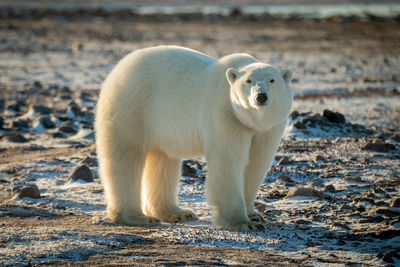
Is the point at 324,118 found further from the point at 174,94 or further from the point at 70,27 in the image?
the point at 70,27

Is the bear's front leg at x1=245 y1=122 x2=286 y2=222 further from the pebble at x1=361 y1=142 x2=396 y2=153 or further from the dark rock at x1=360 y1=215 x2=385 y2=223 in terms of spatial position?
the pebble at x1=361 y1=142 x2=396 y2=153

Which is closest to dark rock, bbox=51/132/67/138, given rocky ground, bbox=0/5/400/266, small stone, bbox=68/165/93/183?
rocky ground, bbox=0/5/400/266

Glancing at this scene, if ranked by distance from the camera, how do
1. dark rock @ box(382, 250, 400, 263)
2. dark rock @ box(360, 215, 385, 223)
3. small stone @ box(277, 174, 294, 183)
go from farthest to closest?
small stone @ box(277, 174, 294, 183), dark rock @ box(360, 215, 385, 223), dark rock @ box(382, 250, 400, 263)

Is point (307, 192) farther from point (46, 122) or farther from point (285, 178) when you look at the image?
point (46, 122)

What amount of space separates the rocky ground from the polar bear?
348mm

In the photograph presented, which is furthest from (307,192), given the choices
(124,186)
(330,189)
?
(124,186)

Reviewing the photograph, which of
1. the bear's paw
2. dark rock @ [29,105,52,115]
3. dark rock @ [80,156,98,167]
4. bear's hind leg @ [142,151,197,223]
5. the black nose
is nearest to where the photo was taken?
the black nose

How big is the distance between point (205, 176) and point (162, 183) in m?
1.48

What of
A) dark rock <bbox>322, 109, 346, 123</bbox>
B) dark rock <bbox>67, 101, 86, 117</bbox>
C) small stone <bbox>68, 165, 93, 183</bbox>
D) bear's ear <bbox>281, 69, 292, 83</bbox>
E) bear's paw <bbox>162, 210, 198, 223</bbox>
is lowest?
bear's paw <bbox>162, 210, 198, 223</bbox>

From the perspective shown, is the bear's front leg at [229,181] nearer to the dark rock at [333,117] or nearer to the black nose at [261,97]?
the black nose at [261,97]

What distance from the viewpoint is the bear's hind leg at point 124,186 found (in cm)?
614

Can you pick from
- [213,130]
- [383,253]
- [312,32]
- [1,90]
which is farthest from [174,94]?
[312,32]

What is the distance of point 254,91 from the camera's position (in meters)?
5.16

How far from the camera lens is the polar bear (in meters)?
5.46
